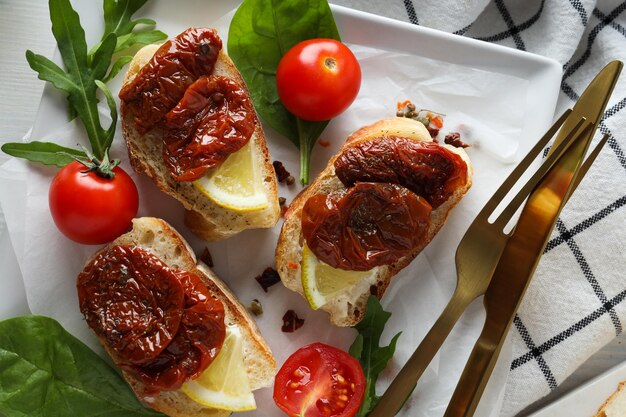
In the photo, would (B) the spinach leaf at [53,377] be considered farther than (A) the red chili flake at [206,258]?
No

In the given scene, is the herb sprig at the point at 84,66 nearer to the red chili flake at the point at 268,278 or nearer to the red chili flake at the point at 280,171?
the red chili flake at the point at 280,171

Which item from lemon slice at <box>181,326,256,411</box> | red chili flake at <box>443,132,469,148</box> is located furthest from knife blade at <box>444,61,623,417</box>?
lemon slice at <box>181,326,256,411</box>

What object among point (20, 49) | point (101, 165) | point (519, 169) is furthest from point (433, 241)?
point (20, 49)

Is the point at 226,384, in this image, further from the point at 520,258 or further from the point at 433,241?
the point at 520,258

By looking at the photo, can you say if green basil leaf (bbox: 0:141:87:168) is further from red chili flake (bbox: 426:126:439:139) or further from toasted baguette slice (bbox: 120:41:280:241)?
red chili flake (bbox: 426:126:439:139)

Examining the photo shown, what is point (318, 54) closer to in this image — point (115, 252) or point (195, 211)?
point (195, 211)

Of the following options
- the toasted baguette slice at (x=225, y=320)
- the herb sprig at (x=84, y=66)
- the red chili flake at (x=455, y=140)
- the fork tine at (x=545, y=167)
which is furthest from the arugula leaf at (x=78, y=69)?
the fork tine at (x=545, y=167)

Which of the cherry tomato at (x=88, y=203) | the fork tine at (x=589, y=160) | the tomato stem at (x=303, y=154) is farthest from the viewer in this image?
the tomato stem at (x=303, y=154)

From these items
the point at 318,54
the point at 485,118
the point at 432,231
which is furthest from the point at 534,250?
the point at 318,54
